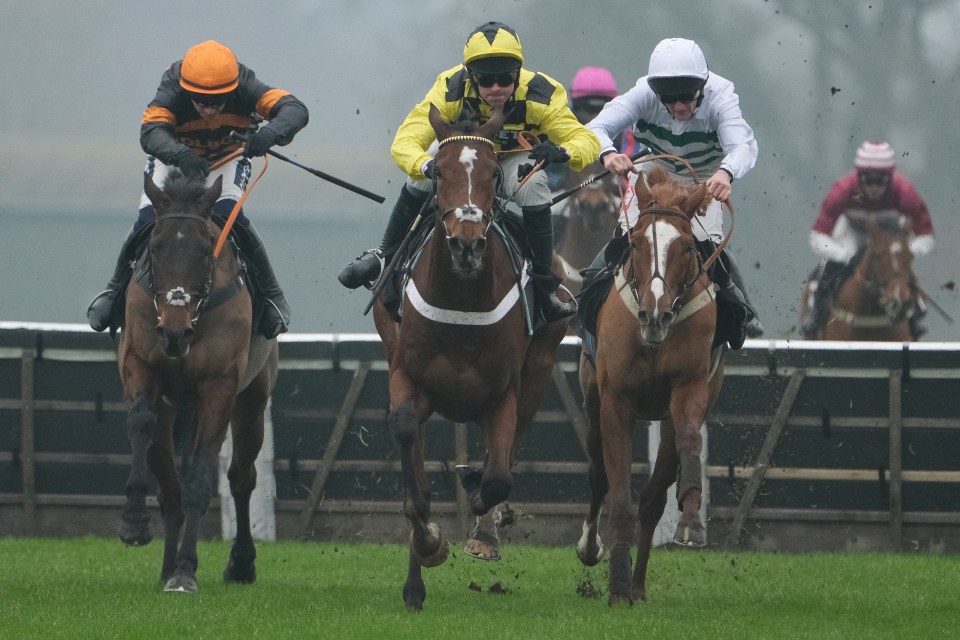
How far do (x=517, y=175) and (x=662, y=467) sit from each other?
1811 millimetres

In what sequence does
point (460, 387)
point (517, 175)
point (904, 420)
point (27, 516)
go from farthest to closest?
point (27, 516) < point (904, 420) < point (517, 175) < point (460, 387)

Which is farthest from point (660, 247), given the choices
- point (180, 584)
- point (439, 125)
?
point (180, 584)

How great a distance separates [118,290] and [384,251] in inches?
59.3

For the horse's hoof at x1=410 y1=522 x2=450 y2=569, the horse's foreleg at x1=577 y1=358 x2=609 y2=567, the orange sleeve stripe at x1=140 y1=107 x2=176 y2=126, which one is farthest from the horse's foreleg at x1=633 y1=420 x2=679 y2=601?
the orange sleeve stripe at x1=140 y1=107 x2=176 y2=126

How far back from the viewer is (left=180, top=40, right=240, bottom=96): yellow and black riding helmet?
404 inches

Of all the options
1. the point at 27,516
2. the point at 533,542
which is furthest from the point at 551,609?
the point at 27,516

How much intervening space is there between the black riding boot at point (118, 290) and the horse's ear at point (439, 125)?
6.46ft

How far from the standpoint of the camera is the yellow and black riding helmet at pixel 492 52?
9.55 meters

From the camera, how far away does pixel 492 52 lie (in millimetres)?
9531

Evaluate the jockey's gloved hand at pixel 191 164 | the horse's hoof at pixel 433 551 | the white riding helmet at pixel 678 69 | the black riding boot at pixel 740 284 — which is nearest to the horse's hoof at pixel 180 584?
the horse's hoof at pixel 433 551

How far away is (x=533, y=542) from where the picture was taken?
1341 cm

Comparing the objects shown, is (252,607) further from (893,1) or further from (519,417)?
(893,1)

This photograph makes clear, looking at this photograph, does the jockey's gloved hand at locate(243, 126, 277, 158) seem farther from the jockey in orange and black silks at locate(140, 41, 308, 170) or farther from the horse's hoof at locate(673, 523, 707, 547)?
the horse's hoof at locate(673, 523, 707, 547)

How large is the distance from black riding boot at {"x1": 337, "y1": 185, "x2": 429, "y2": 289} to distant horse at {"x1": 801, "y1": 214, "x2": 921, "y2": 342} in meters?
6.18
